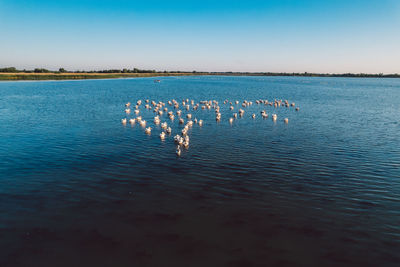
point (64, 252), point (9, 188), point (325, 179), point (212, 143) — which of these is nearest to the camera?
point (64, 252)

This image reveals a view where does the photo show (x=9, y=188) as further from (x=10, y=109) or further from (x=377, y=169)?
(x=10, y=109)

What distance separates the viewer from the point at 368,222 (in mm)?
10648

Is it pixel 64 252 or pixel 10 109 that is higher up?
pixel 10 109

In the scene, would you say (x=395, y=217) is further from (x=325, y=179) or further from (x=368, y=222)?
(x=325, y=179)

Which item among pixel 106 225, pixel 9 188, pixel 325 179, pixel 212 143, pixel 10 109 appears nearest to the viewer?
pixel 106 225

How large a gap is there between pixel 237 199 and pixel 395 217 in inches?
278

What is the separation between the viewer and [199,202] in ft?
39.7

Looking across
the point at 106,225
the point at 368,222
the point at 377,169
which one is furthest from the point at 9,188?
the point at 377,169

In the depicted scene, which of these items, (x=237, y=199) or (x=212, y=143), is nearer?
(x=237, y=199)

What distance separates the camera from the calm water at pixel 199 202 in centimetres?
891

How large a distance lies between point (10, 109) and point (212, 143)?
37173 millimetres

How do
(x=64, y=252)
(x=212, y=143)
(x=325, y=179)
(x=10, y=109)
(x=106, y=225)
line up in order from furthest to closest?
(x=10, y=109)
(x=212, y=143)
(x=325, y=179)
(x=106, y=225)
(x=64, y=252)

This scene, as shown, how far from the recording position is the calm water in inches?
351

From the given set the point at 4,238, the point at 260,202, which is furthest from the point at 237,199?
the point at 4,238
